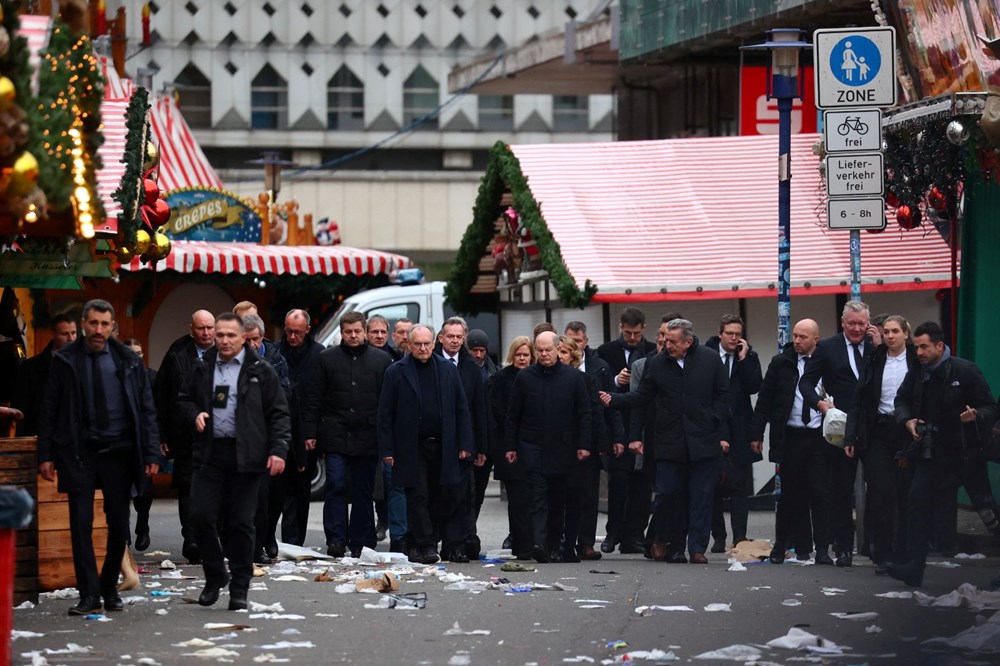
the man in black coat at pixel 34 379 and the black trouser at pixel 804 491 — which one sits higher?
the man in black coat at pixel 34 379

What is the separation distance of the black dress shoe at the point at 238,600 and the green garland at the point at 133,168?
2.63 meters

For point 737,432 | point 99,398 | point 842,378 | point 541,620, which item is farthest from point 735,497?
point 99,398

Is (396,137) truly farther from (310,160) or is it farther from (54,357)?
(54,357)

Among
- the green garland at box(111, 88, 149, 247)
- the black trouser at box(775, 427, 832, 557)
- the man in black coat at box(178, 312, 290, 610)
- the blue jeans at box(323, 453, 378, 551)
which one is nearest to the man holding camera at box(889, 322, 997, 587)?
the black trouser at box(775, 427, 832, 557)

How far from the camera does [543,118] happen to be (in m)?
56.1

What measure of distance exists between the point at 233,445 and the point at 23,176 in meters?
3.84

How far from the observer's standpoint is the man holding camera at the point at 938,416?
1299cm

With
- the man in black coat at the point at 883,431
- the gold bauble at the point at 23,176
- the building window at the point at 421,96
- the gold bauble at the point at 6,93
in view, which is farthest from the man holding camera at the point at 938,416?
the building window at the point at 421,96

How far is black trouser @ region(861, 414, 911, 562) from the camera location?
13805 mm

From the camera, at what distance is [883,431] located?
1388 centimetres

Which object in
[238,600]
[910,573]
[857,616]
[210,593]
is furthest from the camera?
[910,573]

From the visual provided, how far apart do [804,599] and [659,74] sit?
1924 centimetres

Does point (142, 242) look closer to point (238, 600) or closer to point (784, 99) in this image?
point (238, 600)

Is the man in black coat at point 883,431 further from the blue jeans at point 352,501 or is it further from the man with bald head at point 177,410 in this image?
the man with bald head at point 177,410
